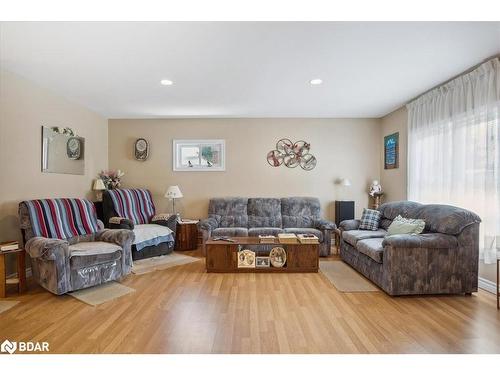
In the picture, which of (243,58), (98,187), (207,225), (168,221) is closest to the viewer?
(243,58)

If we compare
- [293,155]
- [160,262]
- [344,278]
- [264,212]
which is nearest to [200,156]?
[264,212]

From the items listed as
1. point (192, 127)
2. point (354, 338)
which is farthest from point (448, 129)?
point (192, 127)

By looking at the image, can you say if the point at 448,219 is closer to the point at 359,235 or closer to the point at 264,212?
the point at 359,235

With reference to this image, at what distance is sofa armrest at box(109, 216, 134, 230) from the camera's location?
3.87 meters

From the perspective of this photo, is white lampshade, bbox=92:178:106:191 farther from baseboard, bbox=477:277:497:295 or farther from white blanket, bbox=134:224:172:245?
baseboard, bbox=477:277:497:295

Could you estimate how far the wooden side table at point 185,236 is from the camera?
4.70 m

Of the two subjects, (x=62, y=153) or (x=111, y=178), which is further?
(x=111, y=178)

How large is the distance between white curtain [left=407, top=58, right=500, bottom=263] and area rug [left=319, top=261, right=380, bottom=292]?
1.27m

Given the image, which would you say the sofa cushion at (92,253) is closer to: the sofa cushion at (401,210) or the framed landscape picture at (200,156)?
the framed landscape picture at (200,156)

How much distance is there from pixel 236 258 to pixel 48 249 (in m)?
2.07

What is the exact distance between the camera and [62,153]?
3934 mm

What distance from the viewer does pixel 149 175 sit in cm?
527

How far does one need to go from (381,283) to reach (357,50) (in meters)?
2.43

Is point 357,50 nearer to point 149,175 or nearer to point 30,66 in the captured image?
point 30,66
